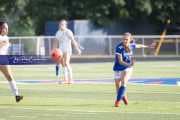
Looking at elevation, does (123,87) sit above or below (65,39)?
below

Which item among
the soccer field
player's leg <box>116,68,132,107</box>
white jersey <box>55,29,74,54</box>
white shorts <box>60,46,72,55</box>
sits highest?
white jersey <box>55,29,74,54</box>

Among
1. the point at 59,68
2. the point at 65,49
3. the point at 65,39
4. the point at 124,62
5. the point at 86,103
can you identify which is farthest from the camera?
the point at 59,68

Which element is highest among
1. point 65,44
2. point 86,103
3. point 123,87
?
point 65,44

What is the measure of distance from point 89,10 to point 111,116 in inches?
1678

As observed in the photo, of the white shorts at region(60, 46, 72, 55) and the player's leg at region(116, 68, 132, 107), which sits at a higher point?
the white shorts at region(60, 46, 72, 55)

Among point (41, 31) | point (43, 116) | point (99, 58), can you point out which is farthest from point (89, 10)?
point (43, 116)

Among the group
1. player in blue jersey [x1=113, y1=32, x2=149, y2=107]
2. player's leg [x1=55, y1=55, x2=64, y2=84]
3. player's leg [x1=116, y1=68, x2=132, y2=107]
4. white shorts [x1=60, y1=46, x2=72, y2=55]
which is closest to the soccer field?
player's leg [x1=116, y1=68, x2=132, y2=107]

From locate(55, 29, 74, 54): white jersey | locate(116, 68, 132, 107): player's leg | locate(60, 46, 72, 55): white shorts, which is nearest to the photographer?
locate(116, 68, 132, 107): player's leg

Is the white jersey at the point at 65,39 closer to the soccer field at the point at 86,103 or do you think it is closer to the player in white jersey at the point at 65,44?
the player in white jersey at the point at 65,44

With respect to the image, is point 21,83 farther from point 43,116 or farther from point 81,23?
point 81,23

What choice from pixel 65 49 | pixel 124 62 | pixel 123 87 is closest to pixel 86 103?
pixel 123 87

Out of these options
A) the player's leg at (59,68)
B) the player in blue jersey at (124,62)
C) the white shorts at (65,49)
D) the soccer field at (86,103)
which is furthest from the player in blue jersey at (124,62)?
the player's leg at (59,68)

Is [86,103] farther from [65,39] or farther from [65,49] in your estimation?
[65,39]

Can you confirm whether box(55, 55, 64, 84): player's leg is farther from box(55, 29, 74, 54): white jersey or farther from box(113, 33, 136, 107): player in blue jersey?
box(113, 33, 136, 107): player in blue jersey
